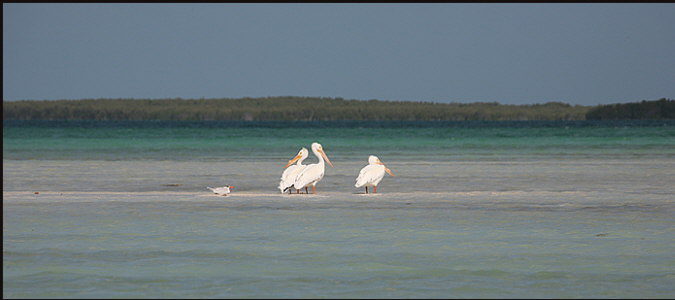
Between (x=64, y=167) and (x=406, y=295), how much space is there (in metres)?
17.7

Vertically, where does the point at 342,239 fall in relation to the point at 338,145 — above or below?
below

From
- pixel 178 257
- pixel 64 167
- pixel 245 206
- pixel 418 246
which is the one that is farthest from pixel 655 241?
pixel 64 167

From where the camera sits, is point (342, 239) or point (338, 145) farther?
point (338, 145)

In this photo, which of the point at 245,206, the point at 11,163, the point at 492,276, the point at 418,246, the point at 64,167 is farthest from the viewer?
the point at 11,163

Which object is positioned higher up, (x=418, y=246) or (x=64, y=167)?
(x=64, y=167)

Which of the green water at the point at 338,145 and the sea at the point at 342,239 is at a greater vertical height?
the green water at the point at 338,145

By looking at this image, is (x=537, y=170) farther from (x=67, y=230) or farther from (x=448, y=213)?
(x=67, y=230)

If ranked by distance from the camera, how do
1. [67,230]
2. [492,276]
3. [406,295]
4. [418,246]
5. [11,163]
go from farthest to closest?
[11,163], [67,230], [418,246], [492,276], [406,295]

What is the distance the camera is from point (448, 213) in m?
12.1

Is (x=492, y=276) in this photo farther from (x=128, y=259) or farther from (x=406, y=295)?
(x=128, y=259)

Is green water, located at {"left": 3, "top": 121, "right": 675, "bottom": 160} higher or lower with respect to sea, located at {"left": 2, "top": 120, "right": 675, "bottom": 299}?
higher

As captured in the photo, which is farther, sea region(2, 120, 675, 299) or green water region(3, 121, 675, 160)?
green water region(3, 121, 675, 160)

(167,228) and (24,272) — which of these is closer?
(24,272)

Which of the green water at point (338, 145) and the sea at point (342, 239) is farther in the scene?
the green water at point (338, 145)
